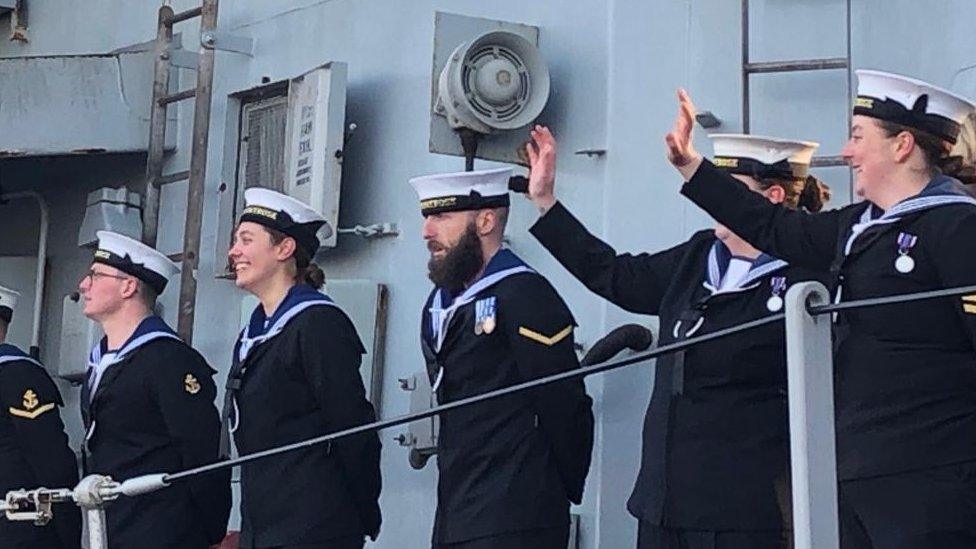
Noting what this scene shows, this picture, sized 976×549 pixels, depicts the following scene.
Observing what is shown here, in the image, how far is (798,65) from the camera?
16.2 ft

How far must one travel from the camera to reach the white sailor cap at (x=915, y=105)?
3686mm

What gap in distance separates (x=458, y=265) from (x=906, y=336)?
55.0 inches

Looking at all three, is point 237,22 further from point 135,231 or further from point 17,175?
point 17,175

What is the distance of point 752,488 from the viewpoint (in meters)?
4.14

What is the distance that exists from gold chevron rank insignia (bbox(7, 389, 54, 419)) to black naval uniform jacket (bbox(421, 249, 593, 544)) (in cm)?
162

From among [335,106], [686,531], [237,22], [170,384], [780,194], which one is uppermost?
[237,22]

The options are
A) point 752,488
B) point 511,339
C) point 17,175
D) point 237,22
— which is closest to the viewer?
point 752,488

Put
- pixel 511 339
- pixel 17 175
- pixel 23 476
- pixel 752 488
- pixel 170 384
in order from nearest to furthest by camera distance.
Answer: pixel 752 488
pixel 511 339
pixel 170 384
pixel 23 476
pixel 17 175

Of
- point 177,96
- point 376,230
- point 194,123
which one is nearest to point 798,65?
point 376,230

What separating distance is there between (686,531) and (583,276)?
2.49 ft

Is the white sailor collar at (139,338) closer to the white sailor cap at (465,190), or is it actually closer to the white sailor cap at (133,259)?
the white sailor cap at (133,259)

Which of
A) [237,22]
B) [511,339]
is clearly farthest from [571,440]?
[237,22]

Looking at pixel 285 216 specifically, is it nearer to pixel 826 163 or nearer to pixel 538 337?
pixel 538 337

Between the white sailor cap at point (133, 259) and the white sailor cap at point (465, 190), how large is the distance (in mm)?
1109
